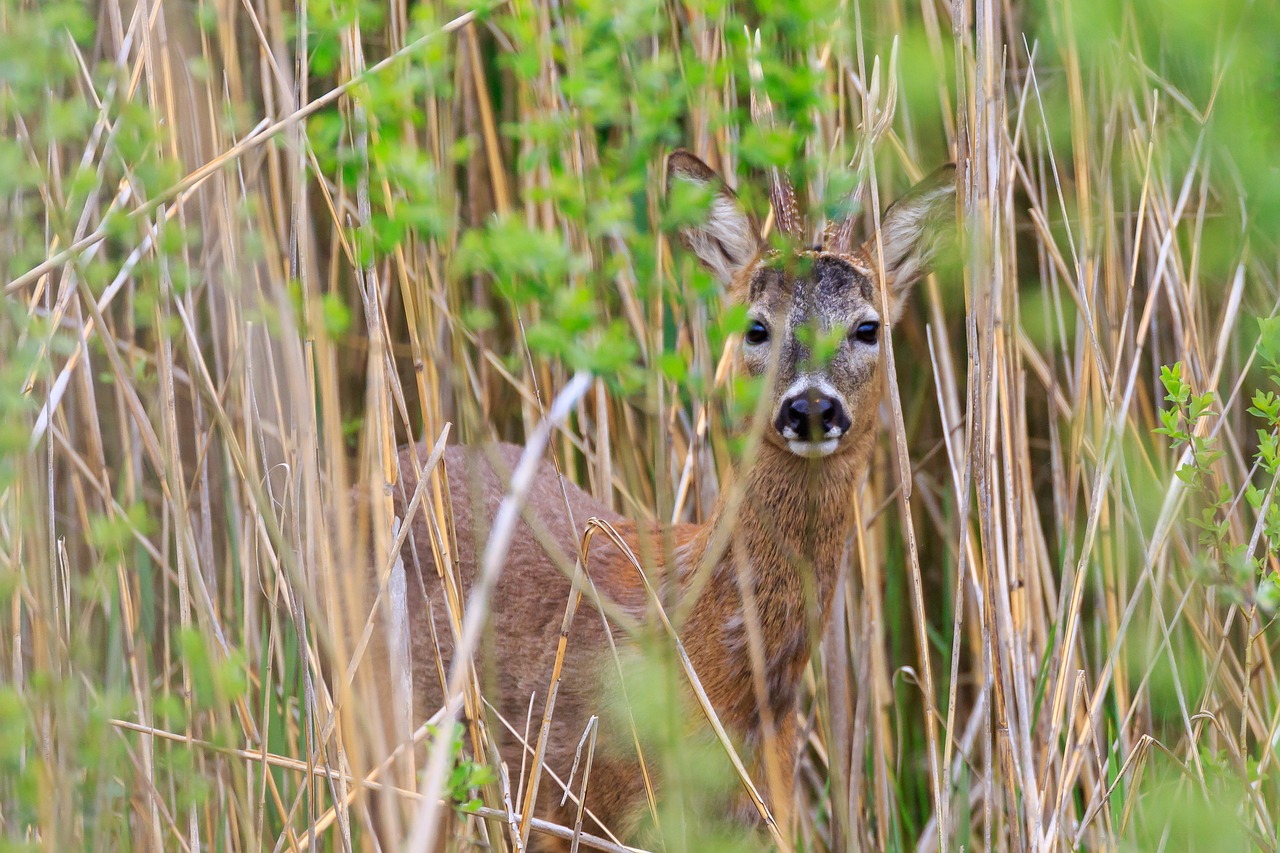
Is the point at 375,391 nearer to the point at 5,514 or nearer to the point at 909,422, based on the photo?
the point at 5,514

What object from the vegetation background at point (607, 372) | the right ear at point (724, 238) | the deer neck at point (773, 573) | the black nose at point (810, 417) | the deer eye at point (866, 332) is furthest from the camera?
the right ear at point (724, 238)

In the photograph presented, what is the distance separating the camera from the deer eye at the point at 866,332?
3480 mm

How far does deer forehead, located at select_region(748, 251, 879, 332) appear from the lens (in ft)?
11.1

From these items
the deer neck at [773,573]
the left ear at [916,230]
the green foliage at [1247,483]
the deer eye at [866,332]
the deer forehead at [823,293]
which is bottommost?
the deer neck at [773,573]

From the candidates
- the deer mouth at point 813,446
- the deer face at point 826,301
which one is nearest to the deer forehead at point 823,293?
the deer face at point 826,301

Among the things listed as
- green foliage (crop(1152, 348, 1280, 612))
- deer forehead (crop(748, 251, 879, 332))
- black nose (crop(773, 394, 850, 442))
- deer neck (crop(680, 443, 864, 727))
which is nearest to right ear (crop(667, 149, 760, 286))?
deer forehead (crop(748, 251, 879, 332))

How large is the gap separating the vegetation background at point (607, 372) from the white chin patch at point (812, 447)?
197 mm

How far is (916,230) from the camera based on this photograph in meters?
3.55

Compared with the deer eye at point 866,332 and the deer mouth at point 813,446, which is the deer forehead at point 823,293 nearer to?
the deer eye at point 866,332

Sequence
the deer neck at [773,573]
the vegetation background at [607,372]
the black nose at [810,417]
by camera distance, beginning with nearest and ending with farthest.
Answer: the vegetation background at [607,372]
the black nose at [810,417]
the deer neck at [773,573]

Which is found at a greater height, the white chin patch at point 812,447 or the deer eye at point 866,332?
the deer eye at point 866,332

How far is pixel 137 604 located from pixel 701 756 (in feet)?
6.62

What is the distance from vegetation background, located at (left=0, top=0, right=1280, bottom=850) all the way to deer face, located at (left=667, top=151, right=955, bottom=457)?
0.17 meters

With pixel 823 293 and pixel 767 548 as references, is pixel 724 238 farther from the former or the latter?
pixel 767 548
